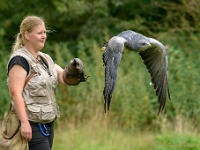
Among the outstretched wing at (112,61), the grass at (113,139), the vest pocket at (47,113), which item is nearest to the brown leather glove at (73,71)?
the outstretched wing at (112,61)

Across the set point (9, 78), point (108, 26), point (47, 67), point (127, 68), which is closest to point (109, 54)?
point (47, 67)

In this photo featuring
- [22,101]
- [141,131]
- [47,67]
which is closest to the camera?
[22,101]

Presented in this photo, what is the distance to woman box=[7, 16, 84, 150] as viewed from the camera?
4.46 m

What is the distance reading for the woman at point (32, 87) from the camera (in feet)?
14.6

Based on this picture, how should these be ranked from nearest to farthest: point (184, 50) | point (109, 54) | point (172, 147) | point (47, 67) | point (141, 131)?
point (47, 67), point (109, 54), point (172, 147), point (141, 131), point (184, 50)

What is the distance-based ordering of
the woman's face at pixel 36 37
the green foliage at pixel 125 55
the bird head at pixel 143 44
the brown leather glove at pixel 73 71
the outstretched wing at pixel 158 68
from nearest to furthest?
the woman's face at pixel 36 37
the brown leather glove at pixel 73 71
the bird head at pixel 143 44
the outstretched wing at pixel 158 68
the green foliage at pixel 125 55

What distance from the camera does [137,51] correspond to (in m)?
5.54

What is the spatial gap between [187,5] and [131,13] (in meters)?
2.22

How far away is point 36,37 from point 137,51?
4.01 feet

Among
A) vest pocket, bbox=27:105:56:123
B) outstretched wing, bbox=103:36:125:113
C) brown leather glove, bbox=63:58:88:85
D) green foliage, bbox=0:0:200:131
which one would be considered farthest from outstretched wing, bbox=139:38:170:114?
green foliage, bbox=0:0:200:131

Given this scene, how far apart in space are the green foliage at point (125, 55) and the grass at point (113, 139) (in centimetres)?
30

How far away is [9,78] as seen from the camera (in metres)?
4.53

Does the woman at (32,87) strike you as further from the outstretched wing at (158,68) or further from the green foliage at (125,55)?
the green foliage at (125,55)

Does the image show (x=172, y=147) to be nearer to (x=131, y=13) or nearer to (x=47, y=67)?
(x=47, y=67)
